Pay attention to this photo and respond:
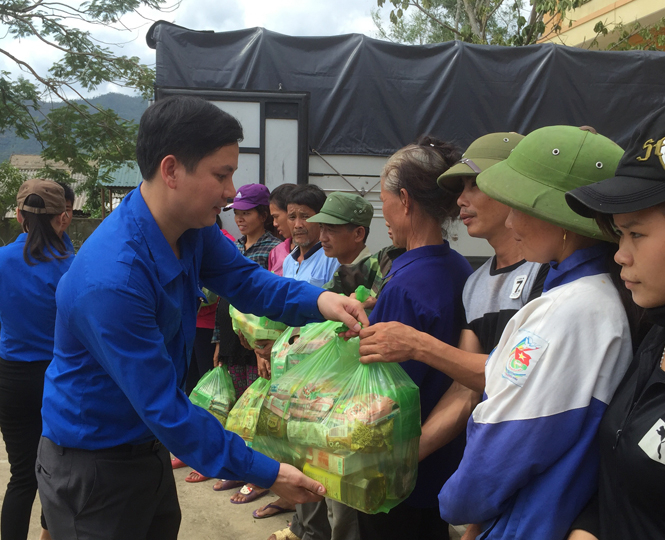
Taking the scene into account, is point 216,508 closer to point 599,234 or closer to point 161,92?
point 599,234

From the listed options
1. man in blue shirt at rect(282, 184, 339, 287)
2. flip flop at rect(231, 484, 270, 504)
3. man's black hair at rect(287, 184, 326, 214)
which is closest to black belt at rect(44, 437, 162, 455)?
man in blue shirt at rect(282, 184, 339, 287)

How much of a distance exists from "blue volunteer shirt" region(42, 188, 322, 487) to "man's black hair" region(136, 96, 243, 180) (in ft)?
0.61

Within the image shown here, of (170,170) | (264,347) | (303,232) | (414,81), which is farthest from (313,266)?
(414,81)

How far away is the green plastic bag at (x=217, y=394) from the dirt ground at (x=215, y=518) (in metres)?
0.58

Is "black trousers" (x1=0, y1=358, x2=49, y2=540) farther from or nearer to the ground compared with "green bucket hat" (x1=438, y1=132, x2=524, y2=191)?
nearer to the ground

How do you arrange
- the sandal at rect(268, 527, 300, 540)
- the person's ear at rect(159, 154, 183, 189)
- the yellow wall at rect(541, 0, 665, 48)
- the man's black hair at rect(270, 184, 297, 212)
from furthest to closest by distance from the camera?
the yellow wall at rect(541, 0, 665, 48) → the man's black hair at rect(270, 184, 297, 212) → the sandal at rect(268, 527, 300, 540) → the person's ear at rect(159, 154, 183, 189)

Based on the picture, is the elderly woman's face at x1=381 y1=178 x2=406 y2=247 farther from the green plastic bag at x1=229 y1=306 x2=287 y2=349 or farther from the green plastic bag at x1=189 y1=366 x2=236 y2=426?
the green plastic bag at x1=189 y1=366 x2=236 y2=426

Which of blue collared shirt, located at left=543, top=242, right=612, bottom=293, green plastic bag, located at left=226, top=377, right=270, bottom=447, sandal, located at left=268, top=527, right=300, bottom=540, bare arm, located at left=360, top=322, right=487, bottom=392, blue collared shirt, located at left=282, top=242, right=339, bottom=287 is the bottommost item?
sandal, located at left=268, top=527, right=300, bottom=540

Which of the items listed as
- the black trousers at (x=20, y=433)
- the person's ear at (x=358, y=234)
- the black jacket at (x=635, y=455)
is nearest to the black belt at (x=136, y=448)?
the black jacket at (x=635, y=455)

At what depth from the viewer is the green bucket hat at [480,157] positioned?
1.88 metres

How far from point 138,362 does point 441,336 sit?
39.2 inches

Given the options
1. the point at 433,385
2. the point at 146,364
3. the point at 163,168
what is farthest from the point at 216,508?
the point at 163,168

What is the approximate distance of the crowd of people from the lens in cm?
111

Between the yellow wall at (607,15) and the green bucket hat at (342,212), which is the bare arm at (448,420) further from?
the yellow wall at (607,15)
